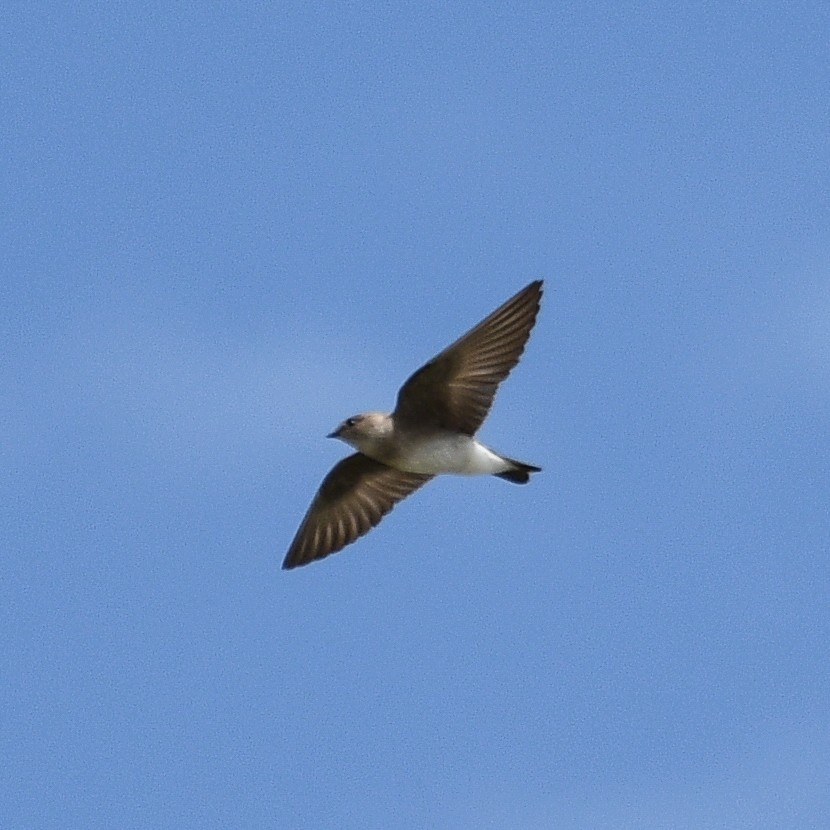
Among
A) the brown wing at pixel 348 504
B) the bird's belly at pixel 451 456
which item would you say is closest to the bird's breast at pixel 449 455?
the bird's belly at pixel 451 456

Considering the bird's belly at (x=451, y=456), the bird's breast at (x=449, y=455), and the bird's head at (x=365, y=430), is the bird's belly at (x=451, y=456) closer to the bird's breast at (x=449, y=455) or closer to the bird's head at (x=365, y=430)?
the bird's breast at (x=449, y=455)

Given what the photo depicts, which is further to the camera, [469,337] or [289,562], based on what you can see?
[289,562]

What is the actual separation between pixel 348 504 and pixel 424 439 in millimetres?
1098

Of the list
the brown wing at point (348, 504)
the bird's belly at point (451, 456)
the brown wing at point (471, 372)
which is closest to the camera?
the brown wing at point (471, 372)

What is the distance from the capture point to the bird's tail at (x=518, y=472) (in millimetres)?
15164

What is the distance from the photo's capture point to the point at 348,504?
52.2 ft

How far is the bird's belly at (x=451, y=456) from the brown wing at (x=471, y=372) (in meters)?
0.09

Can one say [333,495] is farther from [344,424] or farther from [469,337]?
[469,337]

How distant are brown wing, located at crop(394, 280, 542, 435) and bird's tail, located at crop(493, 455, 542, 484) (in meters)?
0.40

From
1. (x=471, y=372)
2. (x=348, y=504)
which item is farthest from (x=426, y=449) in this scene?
(x=348, y=504)

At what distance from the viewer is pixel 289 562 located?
16.0 meters

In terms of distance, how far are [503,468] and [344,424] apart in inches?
40.5

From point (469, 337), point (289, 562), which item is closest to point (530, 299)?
point (469, 337)

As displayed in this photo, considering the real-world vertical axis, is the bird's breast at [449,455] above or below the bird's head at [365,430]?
below
